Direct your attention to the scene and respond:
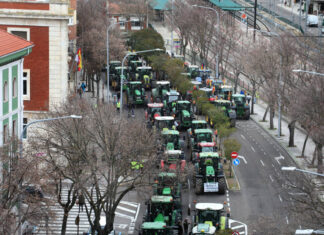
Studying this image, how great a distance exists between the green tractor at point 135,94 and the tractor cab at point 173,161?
24025 millimetres

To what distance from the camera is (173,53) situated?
11225cm

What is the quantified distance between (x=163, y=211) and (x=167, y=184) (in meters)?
A: 3.16

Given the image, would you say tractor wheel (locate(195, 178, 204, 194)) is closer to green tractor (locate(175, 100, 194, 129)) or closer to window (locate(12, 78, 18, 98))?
window (locate(12, 78, 18, 98))

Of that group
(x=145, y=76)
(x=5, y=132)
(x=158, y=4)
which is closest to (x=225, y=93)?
(x=145, y=76)

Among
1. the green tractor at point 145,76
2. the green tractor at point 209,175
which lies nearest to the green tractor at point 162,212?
the green tractor at point 209,175

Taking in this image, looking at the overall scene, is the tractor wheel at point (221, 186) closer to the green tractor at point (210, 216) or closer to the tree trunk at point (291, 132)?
the green tractor at point (210, 216)

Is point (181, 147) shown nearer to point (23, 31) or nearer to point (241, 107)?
point (23, 31)

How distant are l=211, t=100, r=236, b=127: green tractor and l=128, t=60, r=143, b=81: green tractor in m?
18.5

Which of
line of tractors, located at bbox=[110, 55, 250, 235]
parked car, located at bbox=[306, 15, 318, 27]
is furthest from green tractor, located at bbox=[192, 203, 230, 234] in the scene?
parked car, located at bbox=[306, 15, 318, 27]

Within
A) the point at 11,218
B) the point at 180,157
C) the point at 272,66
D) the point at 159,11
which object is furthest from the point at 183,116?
the point at 159,11

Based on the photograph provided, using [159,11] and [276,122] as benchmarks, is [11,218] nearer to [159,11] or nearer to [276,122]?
[276,122]

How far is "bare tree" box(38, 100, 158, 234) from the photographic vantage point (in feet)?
147

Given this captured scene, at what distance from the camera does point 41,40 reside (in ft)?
204

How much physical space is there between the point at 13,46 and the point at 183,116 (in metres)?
26.6
